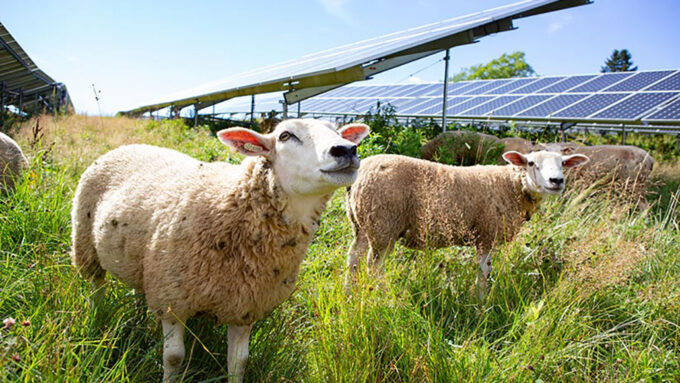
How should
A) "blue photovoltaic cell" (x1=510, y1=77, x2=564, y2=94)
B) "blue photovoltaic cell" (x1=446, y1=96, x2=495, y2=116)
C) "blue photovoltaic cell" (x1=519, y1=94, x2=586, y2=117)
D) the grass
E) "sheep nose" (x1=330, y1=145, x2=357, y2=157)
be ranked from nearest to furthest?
1. "sheep nose" (x1=330, y1=145, x2=357, y2=157)
2. the grass
3. "blue photovoltaic cell" (x1=519, y1=94, x2=586, y2=117)
4. "blue photovoltaic cell" (x1=446, y1=96, x2=495, y2=116)
5. "blue photovoltaic cell" (x1=510, y1=77, x2=564, y2=94)

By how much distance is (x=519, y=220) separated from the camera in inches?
154

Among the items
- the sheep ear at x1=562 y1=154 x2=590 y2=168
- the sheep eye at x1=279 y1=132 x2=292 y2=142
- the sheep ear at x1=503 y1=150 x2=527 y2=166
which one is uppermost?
the sheep eye at x1=279 y1=132 x2=292 y2=142

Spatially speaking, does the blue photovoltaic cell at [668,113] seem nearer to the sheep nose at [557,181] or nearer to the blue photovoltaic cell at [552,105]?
the blue photovoltaic cell at [552,105]

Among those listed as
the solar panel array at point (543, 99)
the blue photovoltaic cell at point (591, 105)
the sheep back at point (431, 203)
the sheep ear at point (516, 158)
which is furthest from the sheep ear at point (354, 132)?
the blue photovoltaic cell at point (591, 105)

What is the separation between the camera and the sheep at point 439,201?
3.64 metres

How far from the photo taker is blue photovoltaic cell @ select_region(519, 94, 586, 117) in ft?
39.3

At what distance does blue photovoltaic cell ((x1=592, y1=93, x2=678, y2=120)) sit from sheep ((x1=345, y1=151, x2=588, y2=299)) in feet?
27.1

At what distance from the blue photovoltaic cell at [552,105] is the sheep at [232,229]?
11.5 metres

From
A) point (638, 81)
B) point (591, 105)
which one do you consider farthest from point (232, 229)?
point (638, 81)

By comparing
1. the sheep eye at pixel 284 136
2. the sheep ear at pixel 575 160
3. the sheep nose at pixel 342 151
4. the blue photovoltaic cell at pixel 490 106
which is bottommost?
the sheep ear at pixel 575 160

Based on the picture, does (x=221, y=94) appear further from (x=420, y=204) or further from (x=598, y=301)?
(x=598, y=301)

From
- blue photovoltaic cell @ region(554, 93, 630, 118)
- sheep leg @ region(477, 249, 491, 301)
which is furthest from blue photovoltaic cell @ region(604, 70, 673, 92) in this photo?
sheep leg @ region(477, 249, 491, 301)

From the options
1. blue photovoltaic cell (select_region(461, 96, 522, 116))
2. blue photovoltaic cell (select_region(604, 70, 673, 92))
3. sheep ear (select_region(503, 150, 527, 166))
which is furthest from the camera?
blue photovoltaic cell (select_region(461, 96, 522, 116))

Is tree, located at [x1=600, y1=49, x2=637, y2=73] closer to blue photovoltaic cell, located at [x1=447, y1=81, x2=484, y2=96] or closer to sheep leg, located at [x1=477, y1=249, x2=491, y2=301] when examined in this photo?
blue photovoltaic cell, located at [x1=447, y1=81, x2=484, y2=96]
